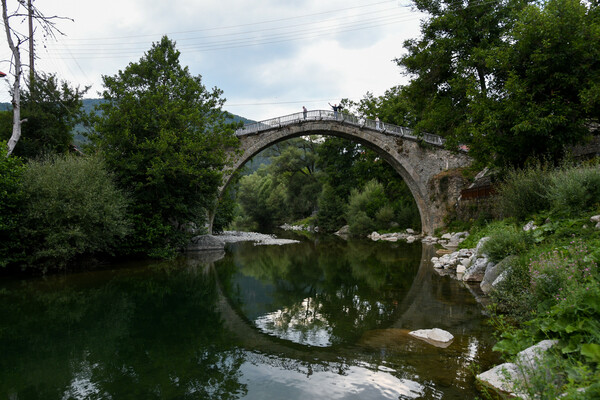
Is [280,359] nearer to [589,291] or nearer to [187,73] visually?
[589,291]

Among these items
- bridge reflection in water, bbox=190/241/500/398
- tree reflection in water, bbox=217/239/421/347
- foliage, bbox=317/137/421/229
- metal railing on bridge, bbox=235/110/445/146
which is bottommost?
tree reflection in water, bbox=217/239/421/347

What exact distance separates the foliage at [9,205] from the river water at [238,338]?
3.05ft

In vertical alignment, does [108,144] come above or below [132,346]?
above

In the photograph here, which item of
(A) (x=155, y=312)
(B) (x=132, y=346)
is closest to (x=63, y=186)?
(A) (x=155, y=312)

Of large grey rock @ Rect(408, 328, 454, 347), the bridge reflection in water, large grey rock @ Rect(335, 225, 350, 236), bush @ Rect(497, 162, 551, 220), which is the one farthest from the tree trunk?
large grey rock @ Rect(335, 225, 350, 236)

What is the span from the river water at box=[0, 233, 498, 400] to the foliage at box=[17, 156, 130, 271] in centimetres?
102

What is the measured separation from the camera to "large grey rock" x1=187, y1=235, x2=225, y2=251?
1848 centimetres

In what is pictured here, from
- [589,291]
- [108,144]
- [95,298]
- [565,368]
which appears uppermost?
[108,144]

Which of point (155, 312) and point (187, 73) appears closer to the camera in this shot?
point (155, 312)

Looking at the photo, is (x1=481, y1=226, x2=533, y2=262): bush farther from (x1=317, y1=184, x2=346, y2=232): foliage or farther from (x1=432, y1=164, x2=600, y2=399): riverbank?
(x1=317, y1=184, x2=346, y2=232): foliage

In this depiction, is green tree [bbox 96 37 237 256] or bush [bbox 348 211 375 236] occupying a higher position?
green tree [bbox 96 37 237 256]

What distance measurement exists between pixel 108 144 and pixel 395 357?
13.3 meters

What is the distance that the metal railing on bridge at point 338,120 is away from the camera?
2264 centimetres

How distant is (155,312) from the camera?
7.45 m
